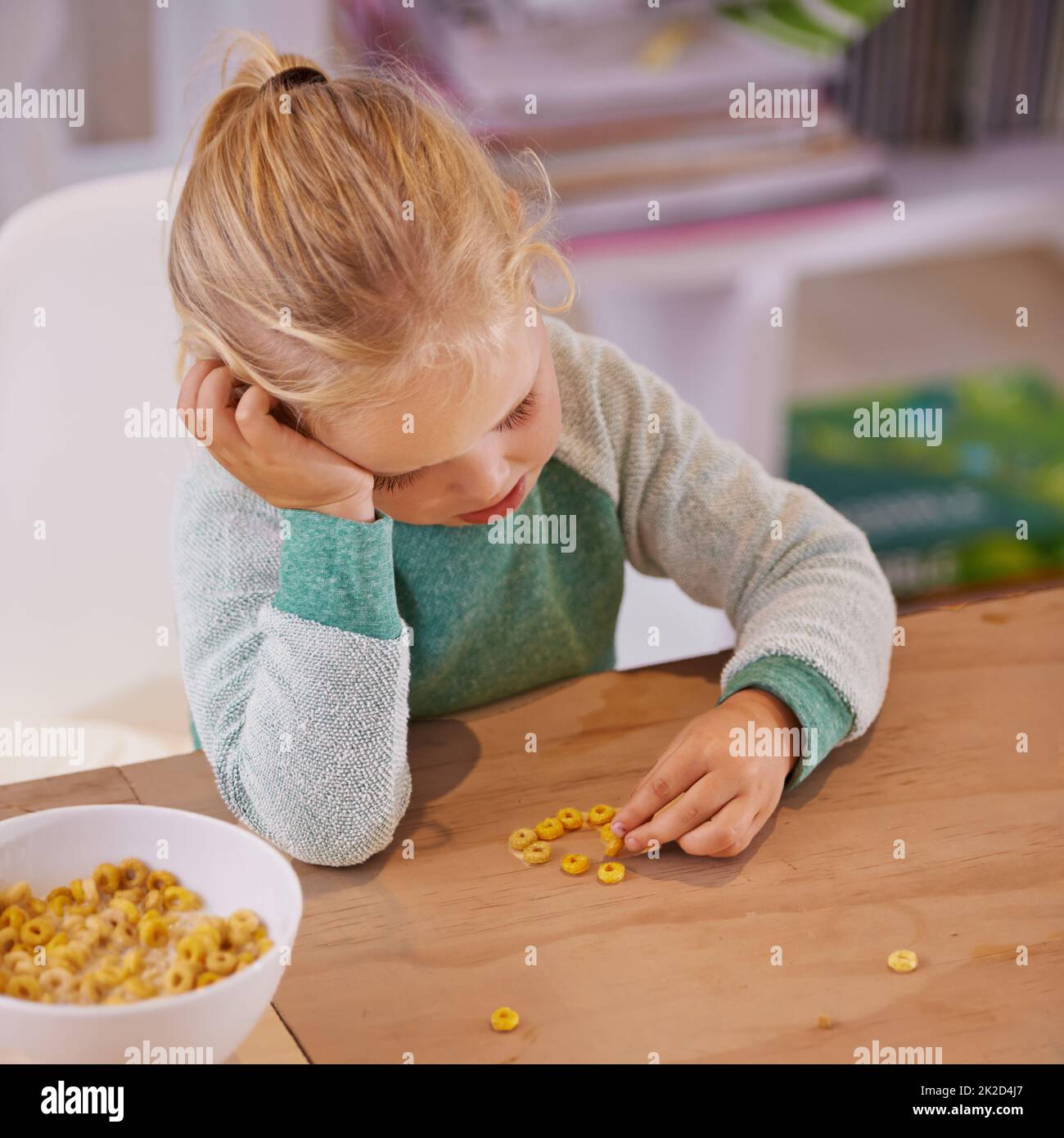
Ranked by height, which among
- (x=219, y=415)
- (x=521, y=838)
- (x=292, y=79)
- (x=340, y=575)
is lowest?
(x=521, y=838)

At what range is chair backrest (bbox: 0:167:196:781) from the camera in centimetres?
117

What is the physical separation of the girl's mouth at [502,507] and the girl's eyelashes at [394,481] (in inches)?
2.0

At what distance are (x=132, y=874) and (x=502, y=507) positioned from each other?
325 millimetres

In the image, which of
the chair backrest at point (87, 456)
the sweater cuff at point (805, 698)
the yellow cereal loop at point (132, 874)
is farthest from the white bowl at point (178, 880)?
the chair backrest at point (87, 456)

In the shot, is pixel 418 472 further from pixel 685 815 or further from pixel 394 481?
pixel 685 815

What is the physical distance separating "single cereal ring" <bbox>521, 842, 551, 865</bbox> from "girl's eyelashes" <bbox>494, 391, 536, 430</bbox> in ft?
0.83

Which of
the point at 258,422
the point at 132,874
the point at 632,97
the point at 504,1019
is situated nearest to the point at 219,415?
the point at 258,422

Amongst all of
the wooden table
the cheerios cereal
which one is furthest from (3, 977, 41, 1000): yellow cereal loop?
the wooden table

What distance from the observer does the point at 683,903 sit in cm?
73

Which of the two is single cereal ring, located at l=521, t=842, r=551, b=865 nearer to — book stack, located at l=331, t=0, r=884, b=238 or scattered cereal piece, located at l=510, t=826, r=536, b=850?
scattered cereal piece, located at l=510, t=826, r=536, b=850

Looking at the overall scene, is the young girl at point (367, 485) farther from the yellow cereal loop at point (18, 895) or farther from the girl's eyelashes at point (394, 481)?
the yellow cereal loop at point (18, 895)

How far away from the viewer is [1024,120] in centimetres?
224

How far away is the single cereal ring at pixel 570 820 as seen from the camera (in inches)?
31.2
